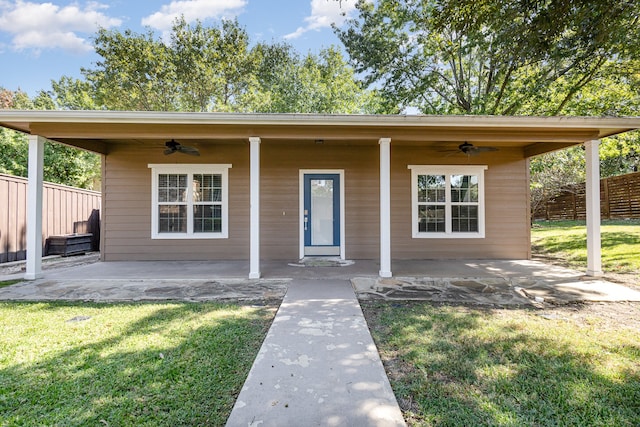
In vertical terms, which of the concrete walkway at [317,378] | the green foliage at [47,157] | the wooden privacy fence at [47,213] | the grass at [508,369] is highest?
the green foliage at [47,157]

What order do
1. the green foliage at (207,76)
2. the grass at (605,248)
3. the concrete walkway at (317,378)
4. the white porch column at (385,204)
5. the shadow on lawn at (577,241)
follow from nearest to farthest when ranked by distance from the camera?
the concrete walkway at (317,378) < the white porch column at (385,204) < the grass at (605,248) < the shadow on lawn at (577,241) < the green foliage at (207,76)

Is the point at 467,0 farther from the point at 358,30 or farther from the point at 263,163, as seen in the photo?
the point at 358,30

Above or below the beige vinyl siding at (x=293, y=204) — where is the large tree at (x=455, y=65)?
above

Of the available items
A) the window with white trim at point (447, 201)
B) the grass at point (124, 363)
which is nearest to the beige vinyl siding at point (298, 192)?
the window with white trim at point (447, 201)

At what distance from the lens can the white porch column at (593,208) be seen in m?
5.46

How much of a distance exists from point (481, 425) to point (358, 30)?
12571 millimetres

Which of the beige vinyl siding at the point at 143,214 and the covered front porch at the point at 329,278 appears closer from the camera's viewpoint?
the covered front porch at the point at 329,278

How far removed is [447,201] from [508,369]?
535cm

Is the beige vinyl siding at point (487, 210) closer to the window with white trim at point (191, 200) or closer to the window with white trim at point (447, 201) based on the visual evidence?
the window with white trim at point (447, 201)

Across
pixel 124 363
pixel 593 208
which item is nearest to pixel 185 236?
pixel 124 363

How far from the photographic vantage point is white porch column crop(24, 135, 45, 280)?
522 centimetres

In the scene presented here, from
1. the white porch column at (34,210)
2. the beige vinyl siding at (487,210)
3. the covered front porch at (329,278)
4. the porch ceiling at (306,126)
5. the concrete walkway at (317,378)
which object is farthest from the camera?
the beige vinyl siding at (487,210)

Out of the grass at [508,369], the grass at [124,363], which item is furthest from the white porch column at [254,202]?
the grass at [508,369]

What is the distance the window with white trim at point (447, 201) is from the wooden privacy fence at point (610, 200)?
23.1 ft
